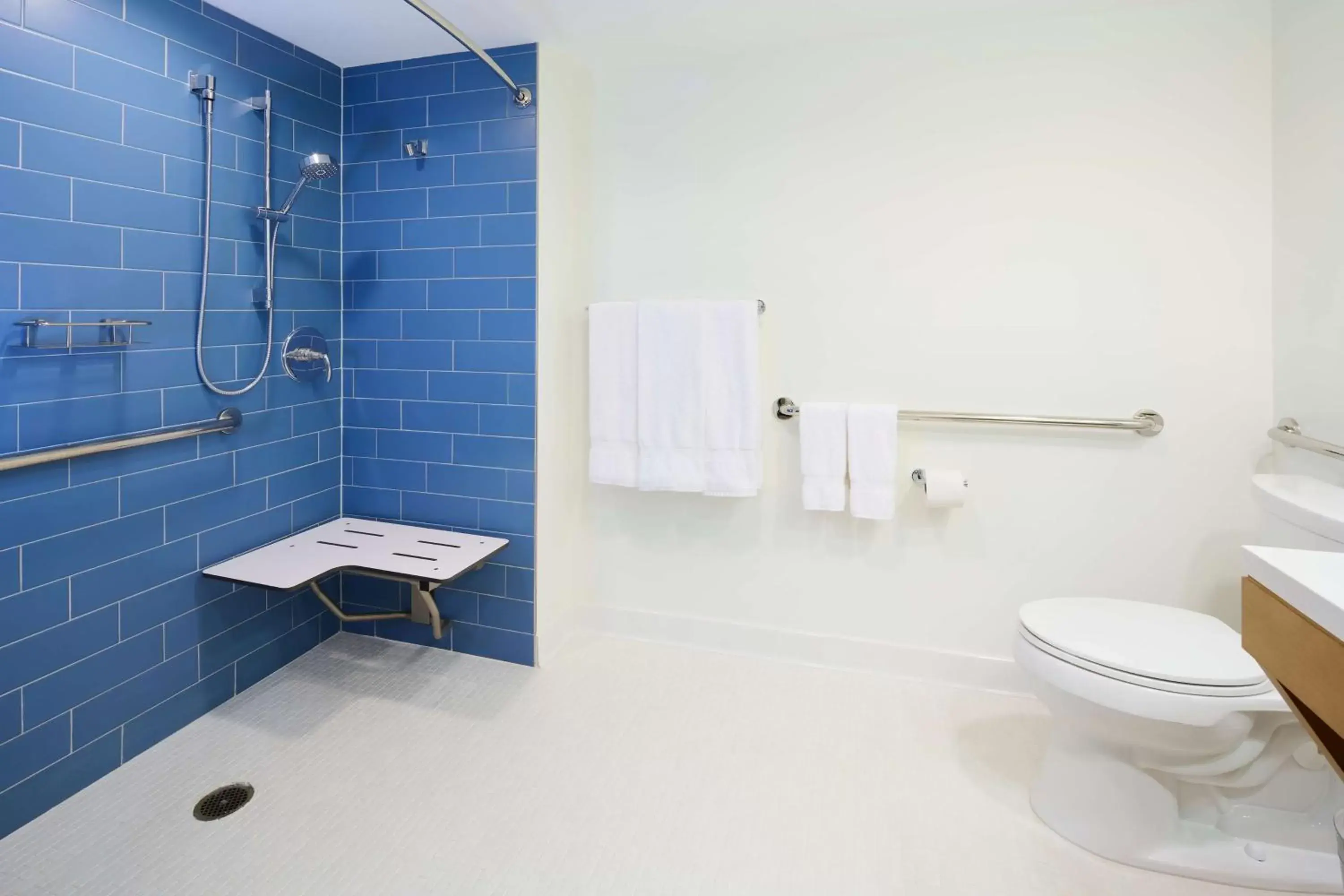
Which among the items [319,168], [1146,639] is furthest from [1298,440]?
[319,168]

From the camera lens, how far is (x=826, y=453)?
2.19 meters

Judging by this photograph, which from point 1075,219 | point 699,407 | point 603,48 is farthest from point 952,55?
point 699,407

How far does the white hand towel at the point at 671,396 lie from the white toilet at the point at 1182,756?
111cm

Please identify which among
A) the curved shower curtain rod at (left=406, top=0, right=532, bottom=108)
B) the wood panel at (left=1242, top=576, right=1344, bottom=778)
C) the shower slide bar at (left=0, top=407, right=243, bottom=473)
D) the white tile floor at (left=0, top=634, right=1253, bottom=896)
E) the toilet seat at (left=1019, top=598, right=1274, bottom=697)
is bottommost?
the white tile floor at (left=0, top=634, right=1253, bottom=896)

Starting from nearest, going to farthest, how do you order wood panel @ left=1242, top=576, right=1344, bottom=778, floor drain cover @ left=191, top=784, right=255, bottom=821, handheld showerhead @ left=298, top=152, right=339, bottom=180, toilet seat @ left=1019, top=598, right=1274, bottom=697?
wood panel @ left=1242, top=576, right=1344, bottom=778 → toilet seat @ left=1019, top=598, right=1274, bottom=697 → floor drain cover @ left=191, top=784, right=255, bottom=821 → handheld showerhead @ left=298, top=152, right=339, bottom=180

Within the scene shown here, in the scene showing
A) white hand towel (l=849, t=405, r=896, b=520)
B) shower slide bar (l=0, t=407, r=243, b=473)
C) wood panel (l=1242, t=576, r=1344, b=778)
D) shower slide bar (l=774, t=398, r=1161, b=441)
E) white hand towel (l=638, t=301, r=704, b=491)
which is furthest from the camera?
white hand towel (l=638, t=301, r=704, b=491)

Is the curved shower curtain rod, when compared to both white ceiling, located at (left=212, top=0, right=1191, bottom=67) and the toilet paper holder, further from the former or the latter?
the toilet paper holder

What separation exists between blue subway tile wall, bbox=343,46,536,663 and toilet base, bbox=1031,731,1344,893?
1.62 metres

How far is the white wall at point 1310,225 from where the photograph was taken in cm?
163

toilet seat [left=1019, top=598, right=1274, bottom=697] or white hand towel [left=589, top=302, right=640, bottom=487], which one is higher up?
white hand towel [left=589, top=302, right=640, bottom=487]

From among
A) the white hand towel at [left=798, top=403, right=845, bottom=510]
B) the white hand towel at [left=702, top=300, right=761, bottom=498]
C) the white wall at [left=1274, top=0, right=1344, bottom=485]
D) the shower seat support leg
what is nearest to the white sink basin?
the white wall at [left=1274, top=0, right=1344, bottom=485]

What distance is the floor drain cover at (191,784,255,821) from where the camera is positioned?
1.63m

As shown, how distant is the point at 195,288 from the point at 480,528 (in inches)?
42.6

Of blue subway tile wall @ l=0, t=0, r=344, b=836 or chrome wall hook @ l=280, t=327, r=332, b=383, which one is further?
chrome wall hook @ l=280, t=327, r=332, b=383
